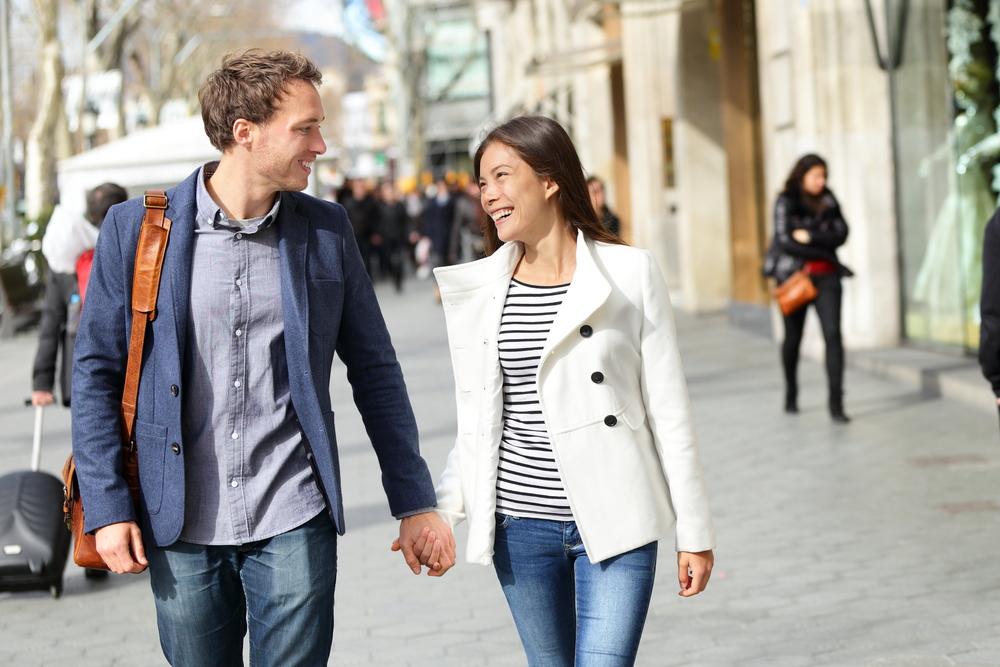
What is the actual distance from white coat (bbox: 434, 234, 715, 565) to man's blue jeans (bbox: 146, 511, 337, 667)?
36 centimetres

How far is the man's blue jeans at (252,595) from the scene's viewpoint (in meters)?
2.89

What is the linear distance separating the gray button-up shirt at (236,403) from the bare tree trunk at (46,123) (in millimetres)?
21706

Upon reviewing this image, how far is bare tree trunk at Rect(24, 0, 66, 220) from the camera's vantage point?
78.2 ft

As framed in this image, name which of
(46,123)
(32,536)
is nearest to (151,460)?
(32,536)

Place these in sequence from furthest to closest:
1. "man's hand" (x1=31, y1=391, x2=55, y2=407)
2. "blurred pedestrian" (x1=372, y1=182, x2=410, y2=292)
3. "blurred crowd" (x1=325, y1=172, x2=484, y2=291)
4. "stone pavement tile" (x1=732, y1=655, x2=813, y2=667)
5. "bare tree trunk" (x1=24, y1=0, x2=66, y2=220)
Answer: "blurred pedestrian" (x1=372, y1=182, x2=410, y2=292), "bare tree trunk" (x1=24, y1=0, x2=66, y2=220), "blurred crowd" (x1=325, y1=172, x2=484, y2=291), "man's hand" (x1=31, y1=391, x2=55, y2=407), "stone pavement tile" (x1=732, y1=655, x2=813, y2=667)

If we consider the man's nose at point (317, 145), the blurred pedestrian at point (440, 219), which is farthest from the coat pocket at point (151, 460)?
the blurred pedestrian at point (440, 219)

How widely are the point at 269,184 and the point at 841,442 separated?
6.22m

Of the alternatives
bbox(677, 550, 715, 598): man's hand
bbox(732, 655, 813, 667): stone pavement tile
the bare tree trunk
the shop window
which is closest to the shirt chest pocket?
bbox(677, 550, 715, 598): man's hand

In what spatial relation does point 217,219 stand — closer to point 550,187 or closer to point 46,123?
point 550,187

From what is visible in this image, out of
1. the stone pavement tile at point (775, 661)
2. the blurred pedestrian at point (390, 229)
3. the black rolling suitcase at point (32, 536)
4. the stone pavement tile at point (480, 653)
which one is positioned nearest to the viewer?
the stone pavement tile at point (775, 661)

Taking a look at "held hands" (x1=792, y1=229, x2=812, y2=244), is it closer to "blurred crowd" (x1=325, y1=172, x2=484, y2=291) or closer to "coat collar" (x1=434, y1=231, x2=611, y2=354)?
"coat collar" (x1=434, y1=231, x2=611, y2=354)

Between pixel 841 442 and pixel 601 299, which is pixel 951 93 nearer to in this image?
pixel 841 442

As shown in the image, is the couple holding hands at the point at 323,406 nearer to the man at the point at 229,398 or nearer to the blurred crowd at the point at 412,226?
the man at the point at 229,398

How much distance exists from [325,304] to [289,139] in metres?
0.37
